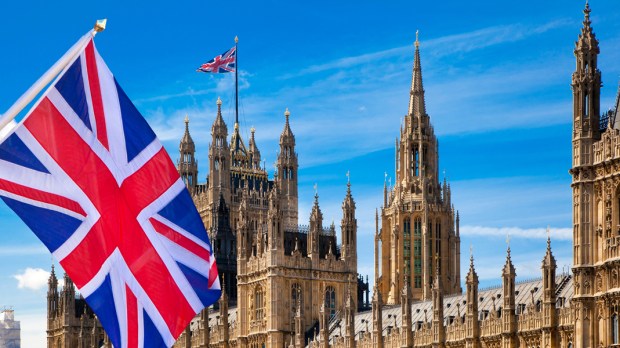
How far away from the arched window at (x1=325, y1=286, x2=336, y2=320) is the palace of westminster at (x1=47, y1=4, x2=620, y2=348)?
13cm

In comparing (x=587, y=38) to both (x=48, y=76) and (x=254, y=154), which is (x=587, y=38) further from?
(x=254, y=154)

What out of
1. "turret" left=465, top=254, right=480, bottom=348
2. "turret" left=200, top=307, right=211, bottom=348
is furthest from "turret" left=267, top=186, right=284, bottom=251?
"turret" left=465, top=254, right=480, bottom=348

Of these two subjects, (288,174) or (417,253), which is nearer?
(417,253)

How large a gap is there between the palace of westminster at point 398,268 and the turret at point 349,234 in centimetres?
13

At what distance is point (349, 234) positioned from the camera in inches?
5640

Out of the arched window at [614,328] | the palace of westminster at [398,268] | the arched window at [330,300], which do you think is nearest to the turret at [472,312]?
the palace of westminster at [398,268]

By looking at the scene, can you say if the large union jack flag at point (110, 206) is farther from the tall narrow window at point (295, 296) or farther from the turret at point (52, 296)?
the turret at point (52, 296)

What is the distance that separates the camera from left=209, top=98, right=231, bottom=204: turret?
18000 cm

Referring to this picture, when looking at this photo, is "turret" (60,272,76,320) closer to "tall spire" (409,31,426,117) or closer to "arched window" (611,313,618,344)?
"tall spire" (409,31,426,117)

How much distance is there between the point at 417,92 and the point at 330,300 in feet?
121

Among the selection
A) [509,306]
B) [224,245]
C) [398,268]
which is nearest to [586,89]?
[509,306]

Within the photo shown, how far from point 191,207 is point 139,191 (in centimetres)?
114

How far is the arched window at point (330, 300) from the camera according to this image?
140250 millimetres

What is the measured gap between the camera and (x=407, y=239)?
168250 mm
